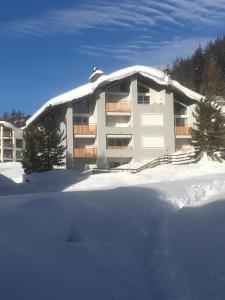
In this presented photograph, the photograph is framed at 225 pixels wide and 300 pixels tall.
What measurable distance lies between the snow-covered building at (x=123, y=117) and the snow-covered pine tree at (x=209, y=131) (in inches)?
364

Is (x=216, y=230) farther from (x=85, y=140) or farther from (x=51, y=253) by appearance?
(x=85, y=140)

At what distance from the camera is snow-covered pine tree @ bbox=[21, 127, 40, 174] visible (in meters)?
37.6

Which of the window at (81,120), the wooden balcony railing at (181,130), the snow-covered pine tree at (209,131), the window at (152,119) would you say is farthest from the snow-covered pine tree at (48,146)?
the wooden balcony railing at (181,130)

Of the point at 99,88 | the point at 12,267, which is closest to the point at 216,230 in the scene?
the point at 12,267

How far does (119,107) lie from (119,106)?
10 cm

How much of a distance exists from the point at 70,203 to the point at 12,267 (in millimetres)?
5154

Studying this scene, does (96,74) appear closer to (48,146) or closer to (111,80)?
(111,80)

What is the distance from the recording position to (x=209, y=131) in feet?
122

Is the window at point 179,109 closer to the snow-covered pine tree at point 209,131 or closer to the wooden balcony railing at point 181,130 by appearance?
the wooden balcony railing at point 181,130

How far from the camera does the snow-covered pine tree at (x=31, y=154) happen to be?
1481 inches

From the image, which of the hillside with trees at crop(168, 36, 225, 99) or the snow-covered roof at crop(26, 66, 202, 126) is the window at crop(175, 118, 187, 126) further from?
the hillside with trees at crop(168, 36, 225, 99)

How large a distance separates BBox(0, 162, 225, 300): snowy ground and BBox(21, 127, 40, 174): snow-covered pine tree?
76.1 ft

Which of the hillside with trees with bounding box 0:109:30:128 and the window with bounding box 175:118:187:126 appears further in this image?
the hillside with trees with bounding box 0:109:30:128

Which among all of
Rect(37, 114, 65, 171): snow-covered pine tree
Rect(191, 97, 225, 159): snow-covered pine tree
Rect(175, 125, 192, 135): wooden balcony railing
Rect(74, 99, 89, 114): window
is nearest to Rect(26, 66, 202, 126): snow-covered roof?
Rect(74, 99, 89, 114): window
